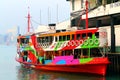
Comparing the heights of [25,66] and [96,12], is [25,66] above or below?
below

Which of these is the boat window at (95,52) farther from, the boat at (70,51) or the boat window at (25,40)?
the boat window at (25,40)

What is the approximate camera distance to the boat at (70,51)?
30688 mm

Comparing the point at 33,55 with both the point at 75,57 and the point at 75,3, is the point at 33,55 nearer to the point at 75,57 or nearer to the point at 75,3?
the point at 75,57

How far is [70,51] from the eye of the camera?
33.2 meters

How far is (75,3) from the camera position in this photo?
44.9 meters

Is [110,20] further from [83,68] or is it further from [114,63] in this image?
[83,68]

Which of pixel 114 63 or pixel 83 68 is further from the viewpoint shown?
pixel 114 63

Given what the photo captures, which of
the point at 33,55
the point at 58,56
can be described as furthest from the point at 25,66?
the point at 58,56

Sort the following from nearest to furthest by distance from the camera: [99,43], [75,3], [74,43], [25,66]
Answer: [99,43] < [74,43] < [25,66] < [75,3]

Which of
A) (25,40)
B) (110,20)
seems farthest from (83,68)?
(25,40)

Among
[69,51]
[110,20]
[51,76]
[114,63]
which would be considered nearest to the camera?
[114,63]

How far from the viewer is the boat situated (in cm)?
3069


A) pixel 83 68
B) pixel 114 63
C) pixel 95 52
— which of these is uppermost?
pixel 95 52

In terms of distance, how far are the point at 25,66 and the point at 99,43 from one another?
493 inches
